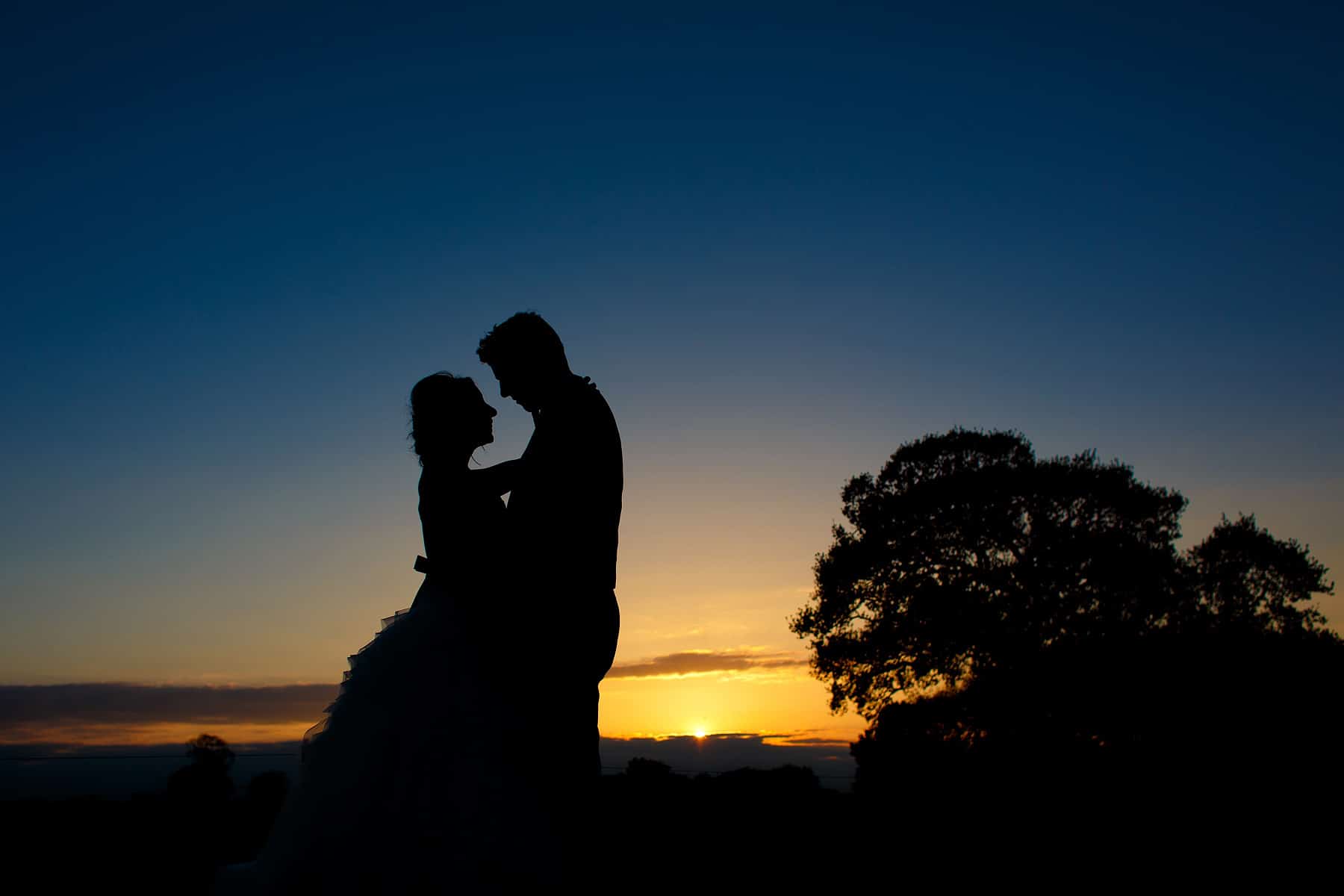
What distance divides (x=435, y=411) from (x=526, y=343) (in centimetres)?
50

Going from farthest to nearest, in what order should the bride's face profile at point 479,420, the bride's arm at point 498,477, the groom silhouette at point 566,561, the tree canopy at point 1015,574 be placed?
the tree canopy at point 1015,574 → the bride's face profile at point 479,420 → the bride's arm at point 498,477 → the groom silhouette at point 566,561

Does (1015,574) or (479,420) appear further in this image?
(1015,574)

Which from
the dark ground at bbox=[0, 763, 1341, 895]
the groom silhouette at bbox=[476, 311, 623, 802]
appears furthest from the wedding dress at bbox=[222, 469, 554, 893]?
the dark ground at bbox=[0, 763, 1341, 895]

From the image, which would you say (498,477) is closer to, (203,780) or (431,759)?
(431,759)

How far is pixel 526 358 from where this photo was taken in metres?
3.41

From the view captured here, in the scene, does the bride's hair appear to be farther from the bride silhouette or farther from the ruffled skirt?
the ruffled skirt

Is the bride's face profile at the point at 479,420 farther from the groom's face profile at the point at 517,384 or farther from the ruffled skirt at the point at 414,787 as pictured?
the ruffled skirt at the point at 414,787

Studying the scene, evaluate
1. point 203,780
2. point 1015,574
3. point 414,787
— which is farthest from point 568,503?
point 1015,574

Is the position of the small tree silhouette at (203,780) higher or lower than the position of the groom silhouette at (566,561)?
lower

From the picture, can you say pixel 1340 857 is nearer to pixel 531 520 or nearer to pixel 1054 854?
pixel 1054 854

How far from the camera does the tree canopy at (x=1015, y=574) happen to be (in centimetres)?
1942

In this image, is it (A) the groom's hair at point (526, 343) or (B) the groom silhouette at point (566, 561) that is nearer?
(B) the groom silhouette at point (566, 561)

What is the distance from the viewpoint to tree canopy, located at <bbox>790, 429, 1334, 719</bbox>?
19.4m

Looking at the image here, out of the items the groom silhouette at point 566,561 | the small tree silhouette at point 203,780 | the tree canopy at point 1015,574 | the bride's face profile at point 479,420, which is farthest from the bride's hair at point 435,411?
the tree canopy at point 1015,574
